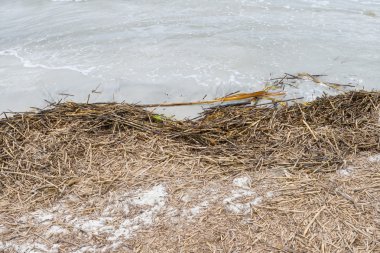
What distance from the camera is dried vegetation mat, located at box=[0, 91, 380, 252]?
2.20m

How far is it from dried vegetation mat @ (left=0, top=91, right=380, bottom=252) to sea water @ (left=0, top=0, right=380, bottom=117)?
633 mm

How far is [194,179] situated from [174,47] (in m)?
2.82

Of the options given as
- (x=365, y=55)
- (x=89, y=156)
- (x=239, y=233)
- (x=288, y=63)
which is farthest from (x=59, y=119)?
(x=365, y=55)

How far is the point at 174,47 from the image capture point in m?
5.06

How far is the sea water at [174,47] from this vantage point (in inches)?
162

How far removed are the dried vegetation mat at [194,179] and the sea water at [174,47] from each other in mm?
633

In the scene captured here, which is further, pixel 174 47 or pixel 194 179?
pixel 174 47

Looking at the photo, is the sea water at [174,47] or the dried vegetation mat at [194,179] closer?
the dried vegetation mat at [194,179]

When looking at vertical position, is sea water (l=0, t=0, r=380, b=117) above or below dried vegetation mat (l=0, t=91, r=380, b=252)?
above

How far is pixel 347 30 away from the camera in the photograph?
214 inches

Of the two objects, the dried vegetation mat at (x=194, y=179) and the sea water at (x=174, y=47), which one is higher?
the sea water at (x=174, y=47)

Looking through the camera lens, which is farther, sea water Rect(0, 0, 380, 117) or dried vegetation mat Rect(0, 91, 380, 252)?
sea water Rect(0, 0, 380, 117)

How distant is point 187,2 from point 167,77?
2.93 metres

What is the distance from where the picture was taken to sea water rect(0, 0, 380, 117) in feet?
13.5
